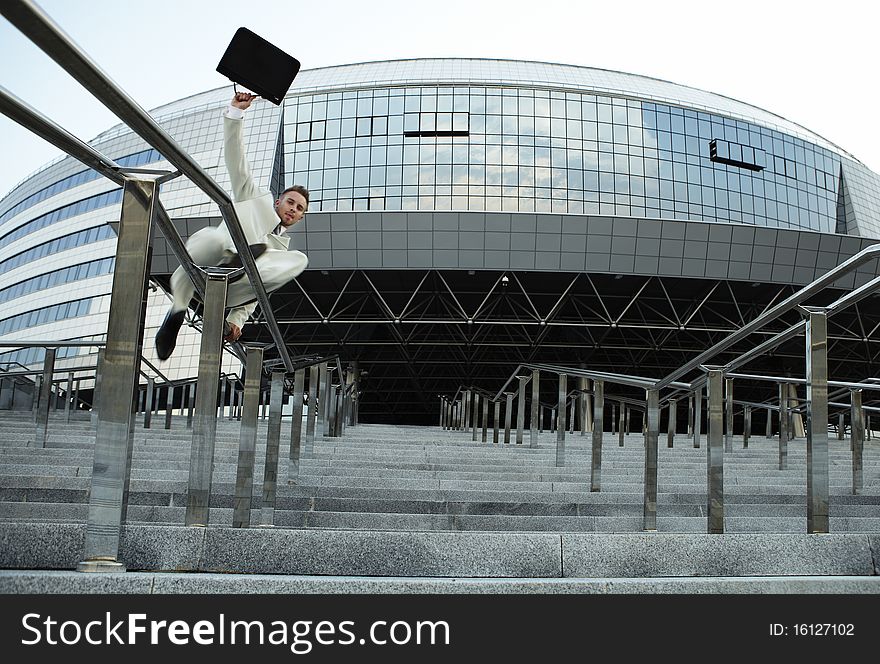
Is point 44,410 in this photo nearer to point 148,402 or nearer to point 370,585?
point 148,402

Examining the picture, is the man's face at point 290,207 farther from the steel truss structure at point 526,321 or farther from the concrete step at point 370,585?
the steel truss structure at point 526,321

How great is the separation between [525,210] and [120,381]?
3117 centimetres

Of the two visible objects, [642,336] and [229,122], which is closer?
[229,122]

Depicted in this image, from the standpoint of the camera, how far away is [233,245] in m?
3.97

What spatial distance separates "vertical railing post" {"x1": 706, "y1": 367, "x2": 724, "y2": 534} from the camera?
4.53m

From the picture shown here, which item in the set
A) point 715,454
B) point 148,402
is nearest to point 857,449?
point 715,454

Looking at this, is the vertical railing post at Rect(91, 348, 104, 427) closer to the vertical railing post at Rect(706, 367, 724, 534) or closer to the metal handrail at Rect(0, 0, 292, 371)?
the metal handrail at Rect(0, 0, 292, 371)

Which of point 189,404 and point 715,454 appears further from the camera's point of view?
point 189,404

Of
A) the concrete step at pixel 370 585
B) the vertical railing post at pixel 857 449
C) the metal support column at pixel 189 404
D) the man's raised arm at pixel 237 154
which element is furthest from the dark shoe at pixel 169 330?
the metal support column at pixel 189 404

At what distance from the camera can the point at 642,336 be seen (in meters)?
35.1
